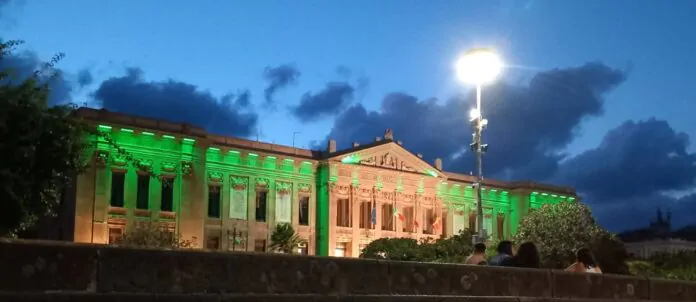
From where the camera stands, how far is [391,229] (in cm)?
6375

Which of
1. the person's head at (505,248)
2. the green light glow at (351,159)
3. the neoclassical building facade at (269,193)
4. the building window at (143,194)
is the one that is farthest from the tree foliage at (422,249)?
the person's head at (505,248)

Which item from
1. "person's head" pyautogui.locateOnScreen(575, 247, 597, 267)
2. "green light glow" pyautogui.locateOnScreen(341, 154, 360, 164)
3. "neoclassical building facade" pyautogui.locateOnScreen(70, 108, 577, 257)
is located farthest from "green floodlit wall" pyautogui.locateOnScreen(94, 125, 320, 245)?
"person's head" pyautogui.locateOnScreen(575, 247, 597, 267)

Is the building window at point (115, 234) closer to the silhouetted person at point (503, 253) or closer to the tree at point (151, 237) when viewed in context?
the tree at point (151, 237)

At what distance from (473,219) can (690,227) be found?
8352cm

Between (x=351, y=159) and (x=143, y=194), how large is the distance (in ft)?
55.2

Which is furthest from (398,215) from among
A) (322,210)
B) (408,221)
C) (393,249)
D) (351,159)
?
(393,249)

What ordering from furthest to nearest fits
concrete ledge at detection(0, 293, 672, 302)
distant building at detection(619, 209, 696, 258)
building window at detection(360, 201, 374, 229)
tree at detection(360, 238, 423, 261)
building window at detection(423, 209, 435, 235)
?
distant building at detection(619, 209, 696, 258) < building window at detection(423, 209, 435, 235) < building window at detection(360, 201, 374, 229) < tree at detection(360, 238, 423, 261) < concrete ledge at detection(0, 293, 672, 302)

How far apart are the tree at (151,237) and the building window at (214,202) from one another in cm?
415

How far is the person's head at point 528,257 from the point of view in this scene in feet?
37.1

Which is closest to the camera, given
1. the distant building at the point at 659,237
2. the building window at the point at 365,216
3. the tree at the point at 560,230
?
the tree at the point at 560,230

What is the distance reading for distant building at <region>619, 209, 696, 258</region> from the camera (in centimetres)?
10062

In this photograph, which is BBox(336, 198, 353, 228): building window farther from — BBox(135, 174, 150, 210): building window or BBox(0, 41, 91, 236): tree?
BBox(0, 41, 91, 236): tree

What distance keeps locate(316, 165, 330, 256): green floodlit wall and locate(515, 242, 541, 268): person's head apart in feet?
159

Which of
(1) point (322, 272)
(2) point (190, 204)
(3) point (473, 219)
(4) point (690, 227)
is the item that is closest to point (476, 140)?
(1) point (322, 272)
